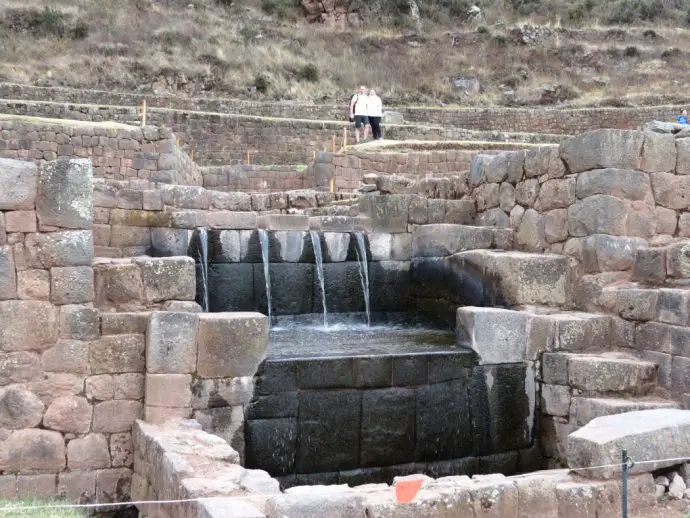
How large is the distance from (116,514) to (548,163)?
5725 millimetres

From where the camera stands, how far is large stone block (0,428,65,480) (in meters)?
5.55

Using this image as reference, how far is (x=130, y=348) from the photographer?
19.4ft

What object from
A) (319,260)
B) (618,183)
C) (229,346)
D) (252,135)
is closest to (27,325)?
(229,346)

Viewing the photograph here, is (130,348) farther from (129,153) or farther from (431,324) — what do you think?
(129,153)

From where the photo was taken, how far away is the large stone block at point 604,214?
743 centimetres

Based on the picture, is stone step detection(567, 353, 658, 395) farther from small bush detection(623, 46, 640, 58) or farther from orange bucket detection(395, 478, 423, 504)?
small bush detection(623, 46, 640, 58)

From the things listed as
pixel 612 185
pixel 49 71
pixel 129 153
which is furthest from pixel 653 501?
pixel 49 71

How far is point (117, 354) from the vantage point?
231 inches

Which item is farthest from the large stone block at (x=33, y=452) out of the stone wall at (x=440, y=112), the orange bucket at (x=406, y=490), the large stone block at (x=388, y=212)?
the stone wall at (x=440, y=112)

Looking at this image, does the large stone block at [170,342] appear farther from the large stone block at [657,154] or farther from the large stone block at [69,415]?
the large stone block at [657,154]

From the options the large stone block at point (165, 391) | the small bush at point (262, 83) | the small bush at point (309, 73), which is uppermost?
the small bush at point (309, 73)

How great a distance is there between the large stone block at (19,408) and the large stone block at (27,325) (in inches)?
13.4

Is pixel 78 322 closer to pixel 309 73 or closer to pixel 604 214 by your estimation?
pixel 604 214

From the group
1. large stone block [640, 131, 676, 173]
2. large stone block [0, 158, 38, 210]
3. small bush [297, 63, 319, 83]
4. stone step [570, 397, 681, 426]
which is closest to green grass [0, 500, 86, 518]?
large stone block [0, 158, 38, 210]
